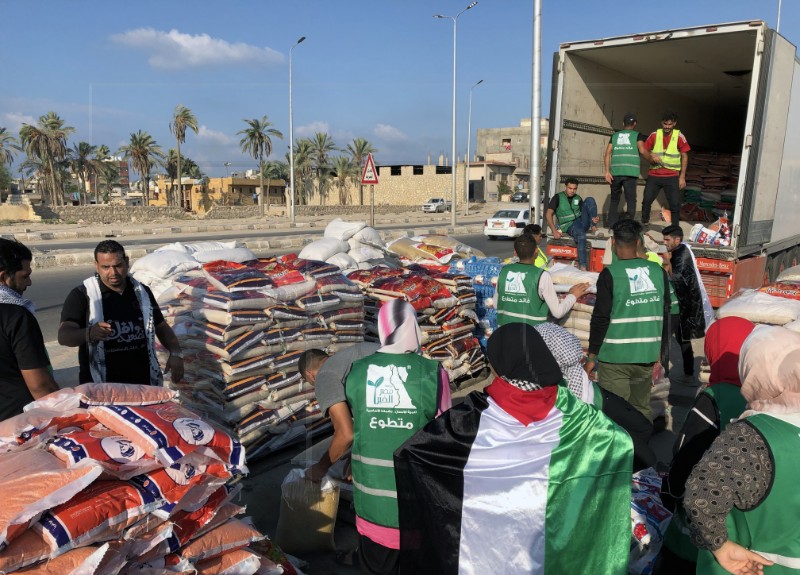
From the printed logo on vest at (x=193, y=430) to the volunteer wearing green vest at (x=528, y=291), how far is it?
317cm

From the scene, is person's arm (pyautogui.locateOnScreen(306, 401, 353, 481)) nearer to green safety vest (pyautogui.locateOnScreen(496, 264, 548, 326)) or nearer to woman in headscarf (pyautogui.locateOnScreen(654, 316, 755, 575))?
woman in headscarf (pyautogui.locateOnScreen(654, 316, 755, 575))

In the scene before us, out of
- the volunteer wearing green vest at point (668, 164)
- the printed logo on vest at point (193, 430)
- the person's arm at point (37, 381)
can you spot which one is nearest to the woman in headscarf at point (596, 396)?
the printed logo on vest at point (193, 430)

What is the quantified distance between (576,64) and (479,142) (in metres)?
72.4

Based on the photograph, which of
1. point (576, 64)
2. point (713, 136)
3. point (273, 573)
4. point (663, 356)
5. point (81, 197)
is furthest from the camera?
point (81, 197)

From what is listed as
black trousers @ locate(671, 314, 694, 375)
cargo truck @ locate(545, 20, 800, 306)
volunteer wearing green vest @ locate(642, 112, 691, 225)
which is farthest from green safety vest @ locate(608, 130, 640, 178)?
black trousers @ locate(671, 314, 694, 375)

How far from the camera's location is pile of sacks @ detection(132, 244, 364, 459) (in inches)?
187

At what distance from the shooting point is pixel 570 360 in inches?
120

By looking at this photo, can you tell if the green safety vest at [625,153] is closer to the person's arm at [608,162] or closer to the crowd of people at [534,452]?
the person's arm at [608,162]

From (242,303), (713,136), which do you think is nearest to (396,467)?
(242,303)

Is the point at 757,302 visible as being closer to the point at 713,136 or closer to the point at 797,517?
the point at 797,517

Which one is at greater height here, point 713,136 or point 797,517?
point 713,136

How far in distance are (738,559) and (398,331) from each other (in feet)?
4.94

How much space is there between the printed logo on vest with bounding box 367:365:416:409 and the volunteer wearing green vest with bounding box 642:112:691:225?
7770mm

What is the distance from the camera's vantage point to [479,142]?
262ft
